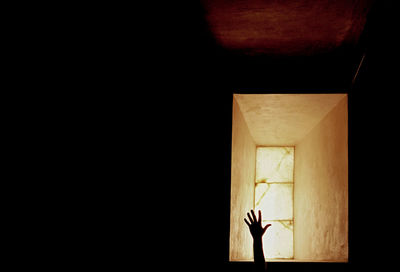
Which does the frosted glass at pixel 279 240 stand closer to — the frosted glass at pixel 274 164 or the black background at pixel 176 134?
the frosted glass at pixel 274 164

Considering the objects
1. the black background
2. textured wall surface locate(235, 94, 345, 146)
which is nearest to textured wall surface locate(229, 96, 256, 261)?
textured wall surface locate(235, 94, 345, 146)

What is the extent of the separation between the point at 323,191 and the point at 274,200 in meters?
2.08

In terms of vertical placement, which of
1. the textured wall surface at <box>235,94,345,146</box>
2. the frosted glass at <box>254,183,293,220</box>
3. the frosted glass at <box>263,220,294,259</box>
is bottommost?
the frosted glass at <box>263,220,294,259</box>

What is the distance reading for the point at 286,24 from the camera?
436 centimetres

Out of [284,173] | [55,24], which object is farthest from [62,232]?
[284,173]

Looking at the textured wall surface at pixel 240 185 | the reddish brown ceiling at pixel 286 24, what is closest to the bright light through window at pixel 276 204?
the textured wall surface at pixel 240 185

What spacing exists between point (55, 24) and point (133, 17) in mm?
790

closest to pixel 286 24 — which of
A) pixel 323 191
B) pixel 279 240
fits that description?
pixel 323 191

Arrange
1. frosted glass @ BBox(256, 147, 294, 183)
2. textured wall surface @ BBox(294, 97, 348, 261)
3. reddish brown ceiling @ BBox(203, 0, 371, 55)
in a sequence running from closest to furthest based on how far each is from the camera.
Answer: reddish brown ceiling @ BBox(203, 0, 371, 55) < textured wall surface @ BBox(294, 97, 348, 261) < frosted glass @ BBox(256, 147, 294, 183)

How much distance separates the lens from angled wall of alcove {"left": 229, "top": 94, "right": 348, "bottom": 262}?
543 centimetres

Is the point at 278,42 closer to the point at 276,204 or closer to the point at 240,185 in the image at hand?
the point at 240,185

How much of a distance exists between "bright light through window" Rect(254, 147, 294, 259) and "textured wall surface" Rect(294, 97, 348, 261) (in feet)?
0.56

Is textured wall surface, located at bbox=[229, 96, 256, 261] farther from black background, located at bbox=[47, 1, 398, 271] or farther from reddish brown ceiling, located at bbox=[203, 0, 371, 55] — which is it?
Answer: reddish brown ceiling, located at bbox=[203, 0, 371, 55]

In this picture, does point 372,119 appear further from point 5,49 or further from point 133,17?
point 5,49
